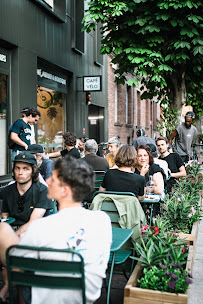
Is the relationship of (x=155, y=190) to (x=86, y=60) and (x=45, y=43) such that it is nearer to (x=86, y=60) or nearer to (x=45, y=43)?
(x=45, y=43)

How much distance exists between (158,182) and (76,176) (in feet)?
10.3

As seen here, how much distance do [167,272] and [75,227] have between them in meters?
1.09

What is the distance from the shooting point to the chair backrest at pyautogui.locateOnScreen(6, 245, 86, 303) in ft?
7.19

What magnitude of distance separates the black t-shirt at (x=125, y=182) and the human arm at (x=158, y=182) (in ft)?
2.75

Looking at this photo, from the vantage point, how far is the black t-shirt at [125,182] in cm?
439

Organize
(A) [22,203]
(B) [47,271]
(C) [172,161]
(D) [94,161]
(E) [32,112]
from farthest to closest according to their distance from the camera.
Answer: (C) [172,161]
(E) [32,112]
(D) [94,161]
(A) [22,203]
(B) [47,271]

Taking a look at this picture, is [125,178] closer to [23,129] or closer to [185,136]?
[23,129]

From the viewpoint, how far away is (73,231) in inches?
92.7

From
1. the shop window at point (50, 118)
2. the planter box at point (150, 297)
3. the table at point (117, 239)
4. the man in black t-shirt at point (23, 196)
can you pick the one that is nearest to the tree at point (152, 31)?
the shop window at point (50, 118)

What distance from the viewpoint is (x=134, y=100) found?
21906 mm

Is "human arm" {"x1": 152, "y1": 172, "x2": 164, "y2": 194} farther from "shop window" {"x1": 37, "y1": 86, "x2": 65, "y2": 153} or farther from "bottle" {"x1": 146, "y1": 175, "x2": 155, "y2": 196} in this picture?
"shop window" {"x1": 37, "y1": 86, "x2": 65, "y2": 153}

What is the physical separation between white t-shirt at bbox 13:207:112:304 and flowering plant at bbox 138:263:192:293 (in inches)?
31.3

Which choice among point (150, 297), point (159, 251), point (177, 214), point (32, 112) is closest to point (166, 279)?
point (150, 297)

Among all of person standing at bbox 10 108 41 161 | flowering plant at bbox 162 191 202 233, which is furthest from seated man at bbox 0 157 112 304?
person standing at bbox 10 108 41 161
